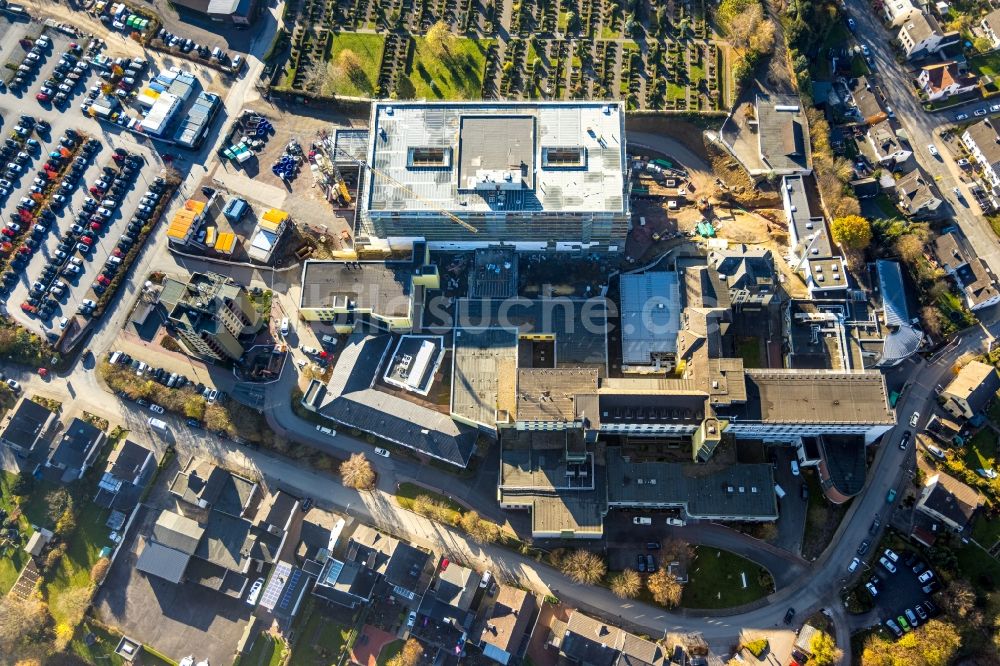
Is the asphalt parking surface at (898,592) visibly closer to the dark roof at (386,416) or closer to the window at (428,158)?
the dark roof at (386,416)

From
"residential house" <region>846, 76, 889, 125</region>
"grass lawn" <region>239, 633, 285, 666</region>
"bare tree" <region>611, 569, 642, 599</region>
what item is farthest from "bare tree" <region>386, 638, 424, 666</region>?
"residential house" <region>846, 76, 889, 125</region>

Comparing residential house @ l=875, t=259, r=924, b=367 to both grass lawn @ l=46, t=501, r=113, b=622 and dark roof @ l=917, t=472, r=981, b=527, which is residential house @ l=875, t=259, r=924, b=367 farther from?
grass lawn @ l=46, t=501, r=113, b=622

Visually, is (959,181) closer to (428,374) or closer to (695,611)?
(695,611)

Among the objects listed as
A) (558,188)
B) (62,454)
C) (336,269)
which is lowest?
(62,454)

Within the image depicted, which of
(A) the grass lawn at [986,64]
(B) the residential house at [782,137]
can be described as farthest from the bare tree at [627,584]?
(A) the grass lawn at [986,64]

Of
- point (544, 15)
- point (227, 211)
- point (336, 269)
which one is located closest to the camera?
point (336, 269)

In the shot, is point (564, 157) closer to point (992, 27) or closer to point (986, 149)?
point (986, 149)

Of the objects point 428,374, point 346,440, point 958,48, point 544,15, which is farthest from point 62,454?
point 958,48

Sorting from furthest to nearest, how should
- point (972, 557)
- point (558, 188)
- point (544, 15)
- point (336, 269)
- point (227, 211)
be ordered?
point (544, 15) < point (227, 211) < point (336, 269) < point (558, 188) < point (972, 557)
